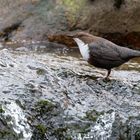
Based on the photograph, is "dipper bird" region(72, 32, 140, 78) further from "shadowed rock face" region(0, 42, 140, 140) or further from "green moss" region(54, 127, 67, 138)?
"green moss" region(54, 127, 67, 138)

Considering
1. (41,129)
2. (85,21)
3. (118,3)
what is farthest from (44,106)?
(118,3)

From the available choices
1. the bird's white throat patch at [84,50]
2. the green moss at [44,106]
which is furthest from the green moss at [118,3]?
the green moss at [44,106]

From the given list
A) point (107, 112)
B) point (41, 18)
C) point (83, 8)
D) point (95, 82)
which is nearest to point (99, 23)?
point (83, 8)

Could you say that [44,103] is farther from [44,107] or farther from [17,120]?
[17,120]

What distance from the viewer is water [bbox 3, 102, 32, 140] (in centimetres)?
496

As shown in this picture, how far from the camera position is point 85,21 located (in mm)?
9477

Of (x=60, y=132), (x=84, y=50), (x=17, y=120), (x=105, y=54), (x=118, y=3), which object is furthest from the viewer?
(x=118, y=3)

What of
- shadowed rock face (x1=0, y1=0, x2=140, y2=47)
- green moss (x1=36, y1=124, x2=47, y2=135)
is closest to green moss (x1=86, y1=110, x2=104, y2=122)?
green moss (x1=36, y1=124, x2=47, y2=135)

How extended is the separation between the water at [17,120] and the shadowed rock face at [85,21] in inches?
173

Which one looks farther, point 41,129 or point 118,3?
point 118,3

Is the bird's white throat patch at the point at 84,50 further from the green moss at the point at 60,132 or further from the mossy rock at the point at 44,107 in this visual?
the green moss at the point at 60,132

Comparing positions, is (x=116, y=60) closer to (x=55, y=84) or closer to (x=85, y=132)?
(x=55, y=84)

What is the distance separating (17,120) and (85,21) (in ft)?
15.5

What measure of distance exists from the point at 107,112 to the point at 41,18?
14.9 feet
